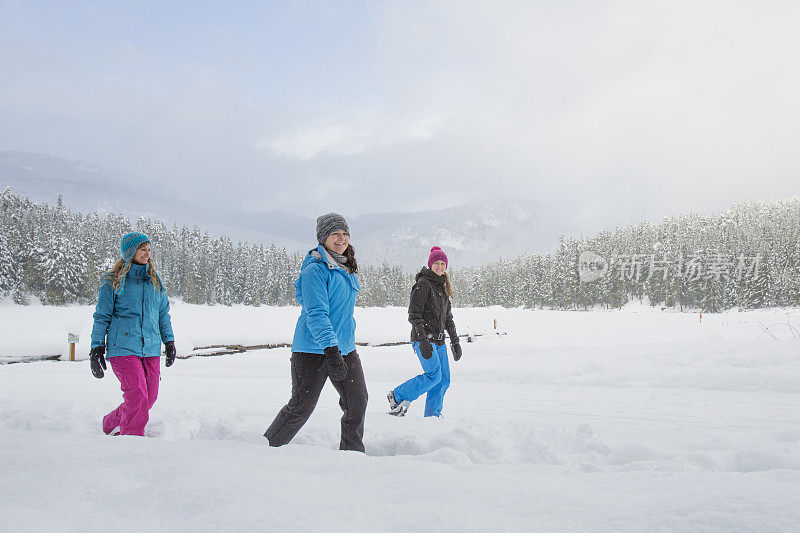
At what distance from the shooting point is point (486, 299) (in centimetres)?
11075

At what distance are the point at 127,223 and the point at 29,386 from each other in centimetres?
9470

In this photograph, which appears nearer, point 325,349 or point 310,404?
point 325,349

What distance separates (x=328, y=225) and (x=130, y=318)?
6.99 ft

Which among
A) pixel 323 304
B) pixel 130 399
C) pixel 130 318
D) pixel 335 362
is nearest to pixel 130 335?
pixel 130 318

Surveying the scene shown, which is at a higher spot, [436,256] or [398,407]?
[436,256]

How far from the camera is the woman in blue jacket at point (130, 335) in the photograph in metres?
4.17

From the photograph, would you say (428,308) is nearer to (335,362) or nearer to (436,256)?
(436,256)

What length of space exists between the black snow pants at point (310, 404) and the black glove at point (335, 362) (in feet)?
0.55

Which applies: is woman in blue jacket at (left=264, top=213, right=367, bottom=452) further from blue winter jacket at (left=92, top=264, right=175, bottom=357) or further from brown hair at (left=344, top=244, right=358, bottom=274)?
blue winter jacket at (left=92, top=264, right=175, bottom=357)

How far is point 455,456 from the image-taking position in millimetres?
3053

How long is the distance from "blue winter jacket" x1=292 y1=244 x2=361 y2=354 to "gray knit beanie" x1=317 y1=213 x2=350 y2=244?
93mm

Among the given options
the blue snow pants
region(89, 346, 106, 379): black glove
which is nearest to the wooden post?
region(89, 346, 106, 379): black glove

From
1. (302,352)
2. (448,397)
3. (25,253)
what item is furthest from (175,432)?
(25,253)

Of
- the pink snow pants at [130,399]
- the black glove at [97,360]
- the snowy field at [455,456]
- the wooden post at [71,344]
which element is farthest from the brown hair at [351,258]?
the wooden post at [71,344]
